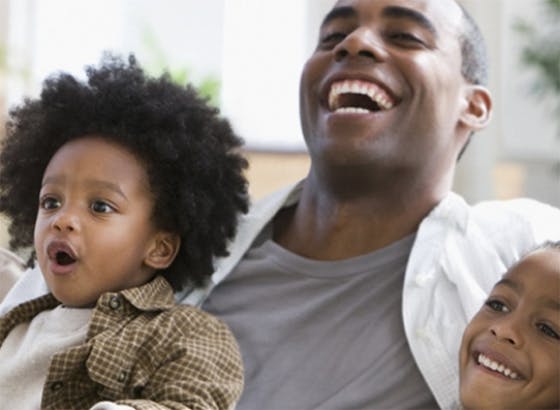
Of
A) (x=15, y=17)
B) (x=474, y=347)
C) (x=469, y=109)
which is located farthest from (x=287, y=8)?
(x=474, y=347)

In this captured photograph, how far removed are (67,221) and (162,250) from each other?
188mm

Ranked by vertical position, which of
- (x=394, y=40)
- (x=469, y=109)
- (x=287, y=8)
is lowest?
(x=287, y=8)

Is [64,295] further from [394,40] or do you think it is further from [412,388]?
[394,40]

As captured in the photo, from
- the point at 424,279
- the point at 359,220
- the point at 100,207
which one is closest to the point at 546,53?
the point at 359,220

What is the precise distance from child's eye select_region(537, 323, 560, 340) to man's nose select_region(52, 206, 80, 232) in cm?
66

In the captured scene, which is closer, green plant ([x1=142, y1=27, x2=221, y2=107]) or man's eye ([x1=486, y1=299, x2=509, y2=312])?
man's eye ([x1=486, y1=299, x2=509, y2=312])

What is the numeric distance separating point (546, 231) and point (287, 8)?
3419 mm

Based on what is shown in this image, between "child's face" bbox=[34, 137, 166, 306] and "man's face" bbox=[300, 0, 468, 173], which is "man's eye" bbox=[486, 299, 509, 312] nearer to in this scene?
"man's face" bbox=[300, 0, 468, 173]

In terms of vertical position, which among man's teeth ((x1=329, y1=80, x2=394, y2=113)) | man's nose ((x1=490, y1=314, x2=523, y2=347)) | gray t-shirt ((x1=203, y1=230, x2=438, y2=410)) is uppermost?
man's teeth ((x1=329, y1=80, x2=394, y2=113))

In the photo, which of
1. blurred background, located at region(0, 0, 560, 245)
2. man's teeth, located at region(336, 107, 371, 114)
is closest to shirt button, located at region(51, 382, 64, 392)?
man's teeth, located at region(336, 107, 371, 114)

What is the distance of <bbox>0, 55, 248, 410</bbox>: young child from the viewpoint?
150 centimetres

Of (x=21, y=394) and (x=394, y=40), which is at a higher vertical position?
(x=394, y=40)

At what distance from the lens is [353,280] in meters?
1.77

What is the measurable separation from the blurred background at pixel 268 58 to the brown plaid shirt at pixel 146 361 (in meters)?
2.50
